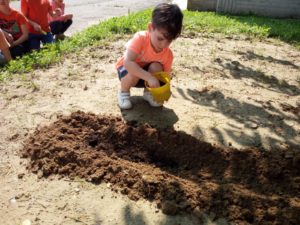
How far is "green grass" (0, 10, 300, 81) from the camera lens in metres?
4.98

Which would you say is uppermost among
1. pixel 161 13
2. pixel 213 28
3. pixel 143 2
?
pixel 161 13

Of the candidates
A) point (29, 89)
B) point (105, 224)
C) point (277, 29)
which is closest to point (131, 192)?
point (105, 224)

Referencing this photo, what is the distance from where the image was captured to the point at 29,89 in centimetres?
425

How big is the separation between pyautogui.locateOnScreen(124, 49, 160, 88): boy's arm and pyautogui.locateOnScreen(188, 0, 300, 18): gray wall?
7228 mm

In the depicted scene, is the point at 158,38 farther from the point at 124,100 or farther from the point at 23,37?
the point at 23,37

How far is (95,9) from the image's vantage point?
10.6 meters

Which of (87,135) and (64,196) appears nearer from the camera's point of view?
(64,196)

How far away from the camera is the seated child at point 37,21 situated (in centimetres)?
599

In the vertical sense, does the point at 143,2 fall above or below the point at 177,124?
below

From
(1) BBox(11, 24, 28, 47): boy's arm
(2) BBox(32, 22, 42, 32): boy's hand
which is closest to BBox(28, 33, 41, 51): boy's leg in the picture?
(2) BBox(32, 22, 42, 32): boy's hand

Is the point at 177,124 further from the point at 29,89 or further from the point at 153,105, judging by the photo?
the point at 29,89

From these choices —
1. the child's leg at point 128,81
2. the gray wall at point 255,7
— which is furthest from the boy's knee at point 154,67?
the gray wall at point 255,7

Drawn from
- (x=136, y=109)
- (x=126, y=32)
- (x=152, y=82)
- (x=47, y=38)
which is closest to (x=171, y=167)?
(x=152, y=82)

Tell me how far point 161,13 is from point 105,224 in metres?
1.78
